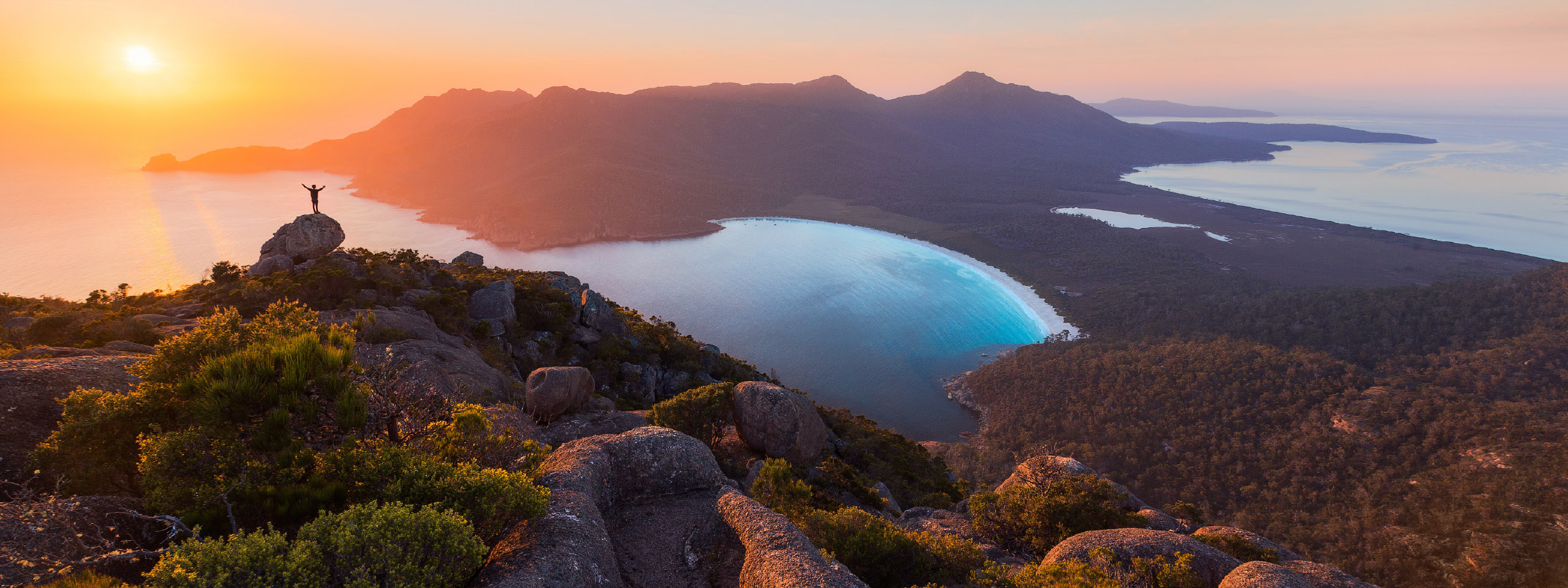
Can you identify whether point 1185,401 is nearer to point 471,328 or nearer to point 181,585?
point 471,328

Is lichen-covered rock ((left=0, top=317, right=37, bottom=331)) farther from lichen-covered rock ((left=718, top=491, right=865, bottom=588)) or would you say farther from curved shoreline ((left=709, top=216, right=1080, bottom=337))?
curved shoreline ((left=709, top=216, right=1080, bottom=337))

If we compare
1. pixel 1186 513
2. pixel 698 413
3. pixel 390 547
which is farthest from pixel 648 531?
pixel 1186 513

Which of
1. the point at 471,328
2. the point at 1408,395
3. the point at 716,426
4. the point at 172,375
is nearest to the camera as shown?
the point at 172,375

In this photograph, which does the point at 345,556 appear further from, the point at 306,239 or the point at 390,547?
the point at 306,239

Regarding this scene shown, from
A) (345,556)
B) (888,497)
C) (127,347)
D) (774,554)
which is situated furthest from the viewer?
(888,497)

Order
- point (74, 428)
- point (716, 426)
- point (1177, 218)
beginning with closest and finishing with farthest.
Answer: point (74, 428), point (716, 426), point (1177, 218)

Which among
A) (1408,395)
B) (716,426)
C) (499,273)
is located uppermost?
(499,273)

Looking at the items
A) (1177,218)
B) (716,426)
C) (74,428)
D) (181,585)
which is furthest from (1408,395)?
(1177,218)
